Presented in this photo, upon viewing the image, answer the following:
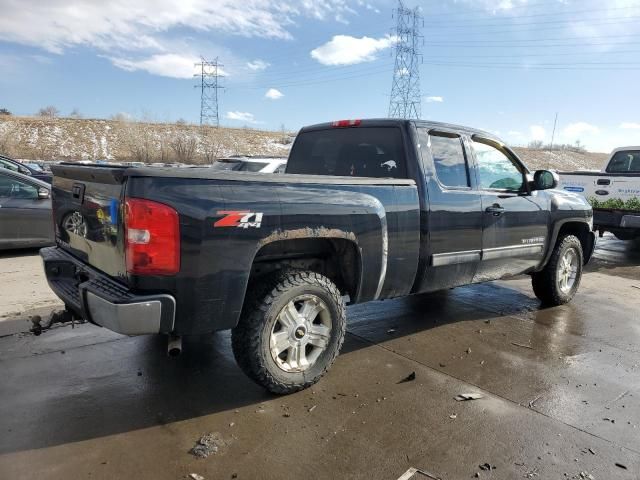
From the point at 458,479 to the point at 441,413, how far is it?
0.71 meters

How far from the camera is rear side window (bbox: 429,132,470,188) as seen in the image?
14.7ft

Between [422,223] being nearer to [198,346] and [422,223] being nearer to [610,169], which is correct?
[198,346]

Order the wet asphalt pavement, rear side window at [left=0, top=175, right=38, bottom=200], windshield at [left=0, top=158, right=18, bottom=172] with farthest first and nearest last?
windshield at [left=0, top=158, right=18, bottom=172] → rear side window at [left=0, top=175, right=38, bottom=200] → the wet asphalt pavement

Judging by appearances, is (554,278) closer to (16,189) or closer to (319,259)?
(319,259)

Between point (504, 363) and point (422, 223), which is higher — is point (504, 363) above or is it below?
below

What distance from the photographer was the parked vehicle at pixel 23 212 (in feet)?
26.0

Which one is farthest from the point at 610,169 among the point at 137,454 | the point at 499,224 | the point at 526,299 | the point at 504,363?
the point at 137,454

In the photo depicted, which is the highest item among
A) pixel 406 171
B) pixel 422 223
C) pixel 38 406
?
→ pixel 406 171

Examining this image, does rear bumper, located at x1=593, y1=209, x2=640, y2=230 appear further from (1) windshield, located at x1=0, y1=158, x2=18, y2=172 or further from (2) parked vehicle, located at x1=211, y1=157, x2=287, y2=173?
(1) windshield, located at x1=0, y1=158, x2=18, y2=172

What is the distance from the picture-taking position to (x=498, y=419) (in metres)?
3.34

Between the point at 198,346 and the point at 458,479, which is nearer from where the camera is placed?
the point at 458,479

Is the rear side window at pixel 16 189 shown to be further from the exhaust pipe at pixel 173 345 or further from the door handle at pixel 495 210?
the door handle at pixel 495 210

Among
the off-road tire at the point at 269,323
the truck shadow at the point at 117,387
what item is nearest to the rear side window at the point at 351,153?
the off-road tire at the point at 269,323

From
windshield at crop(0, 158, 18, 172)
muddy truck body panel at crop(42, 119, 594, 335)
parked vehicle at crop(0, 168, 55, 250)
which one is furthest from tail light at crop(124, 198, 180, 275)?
windshield at crop(0, 158, 18, 172)
